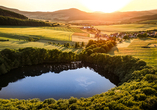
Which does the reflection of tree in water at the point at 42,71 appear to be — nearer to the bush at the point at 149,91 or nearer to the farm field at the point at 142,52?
the farm field at the point at 142,52

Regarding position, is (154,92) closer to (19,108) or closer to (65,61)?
(19,108)

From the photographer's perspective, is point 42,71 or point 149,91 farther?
point 42,71

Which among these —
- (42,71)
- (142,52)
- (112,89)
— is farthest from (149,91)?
(42,71)

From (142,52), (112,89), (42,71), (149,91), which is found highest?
(142,52)

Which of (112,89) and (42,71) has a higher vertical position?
(112,89)

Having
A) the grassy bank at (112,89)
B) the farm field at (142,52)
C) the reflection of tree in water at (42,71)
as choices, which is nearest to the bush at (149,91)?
the grassy bank at (112,89)

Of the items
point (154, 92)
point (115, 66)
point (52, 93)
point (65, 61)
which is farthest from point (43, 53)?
point (154, 92)

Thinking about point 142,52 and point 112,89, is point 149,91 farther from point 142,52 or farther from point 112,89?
point 142,52

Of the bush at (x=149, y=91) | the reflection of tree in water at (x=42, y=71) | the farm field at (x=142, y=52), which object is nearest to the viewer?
the bush at (x=149, y=91)


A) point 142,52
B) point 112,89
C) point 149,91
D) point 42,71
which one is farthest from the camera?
point 142,52
